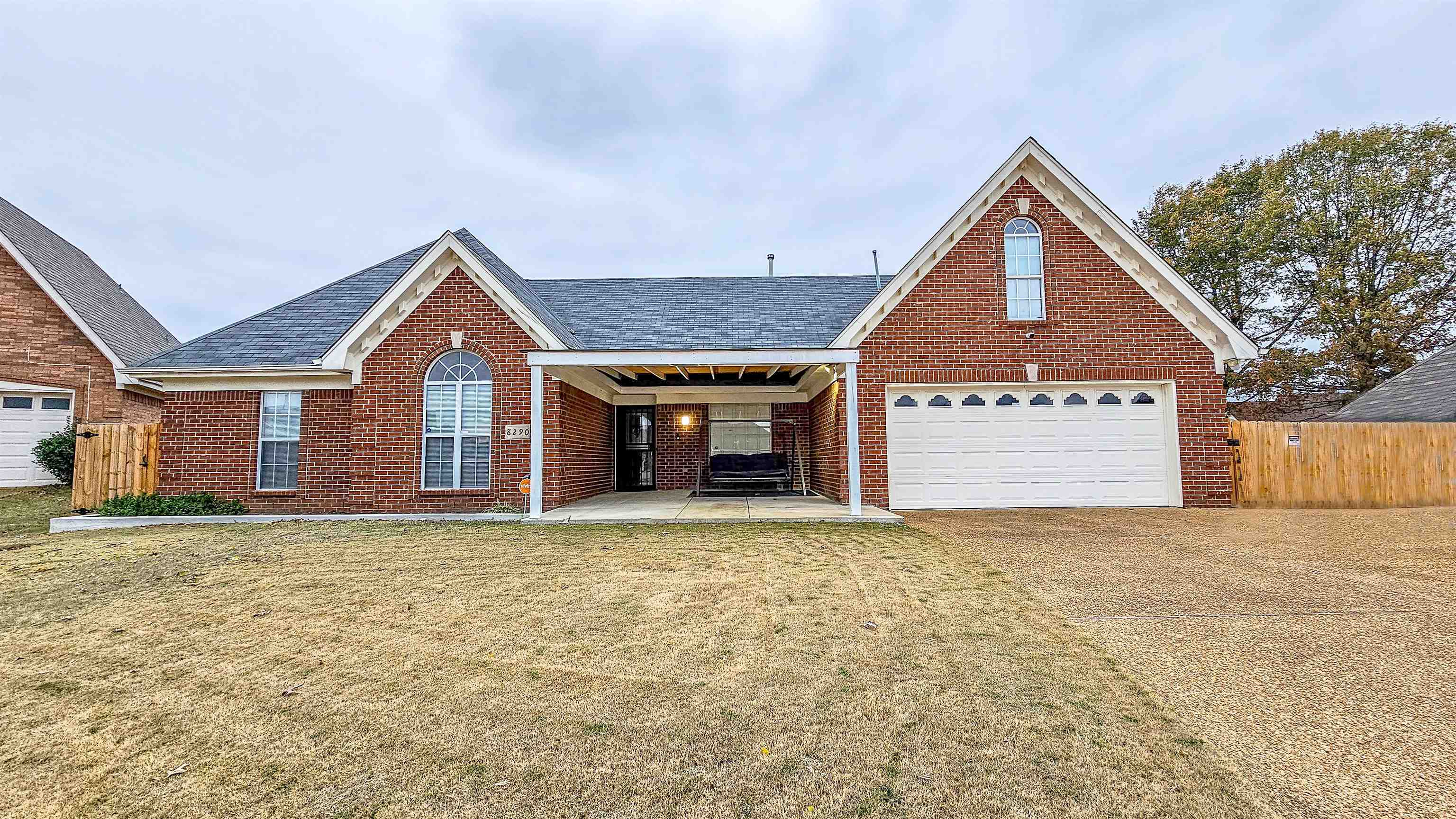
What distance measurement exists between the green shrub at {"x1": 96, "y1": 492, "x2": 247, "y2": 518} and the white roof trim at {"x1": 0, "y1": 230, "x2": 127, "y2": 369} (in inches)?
259

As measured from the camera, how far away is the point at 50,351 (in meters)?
14.8

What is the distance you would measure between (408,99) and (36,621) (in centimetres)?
1786

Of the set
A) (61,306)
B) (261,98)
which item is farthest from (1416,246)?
(61,306)

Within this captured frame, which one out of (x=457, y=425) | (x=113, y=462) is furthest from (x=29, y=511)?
(x=457, y=425)

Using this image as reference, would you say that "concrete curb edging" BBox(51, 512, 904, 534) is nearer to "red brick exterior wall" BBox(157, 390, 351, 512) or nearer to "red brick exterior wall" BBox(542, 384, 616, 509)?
"red brick exterior wall" BBox(157, 390, 351, 512)

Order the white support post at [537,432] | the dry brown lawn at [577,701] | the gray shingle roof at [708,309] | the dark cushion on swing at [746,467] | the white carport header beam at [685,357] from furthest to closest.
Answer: the dark cushion on swing at [746,467] → the gray shingle roof at [708,309] → the white support post at [537,432] → the white carport header beam at [685,357] → the dry brown lawn at [577,701]

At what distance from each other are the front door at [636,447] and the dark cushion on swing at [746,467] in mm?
2362

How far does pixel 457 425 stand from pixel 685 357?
14.0ft

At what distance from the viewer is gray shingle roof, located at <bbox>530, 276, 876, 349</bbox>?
464 inches

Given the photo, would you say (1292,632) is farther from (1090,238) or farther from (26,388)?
(26,388)

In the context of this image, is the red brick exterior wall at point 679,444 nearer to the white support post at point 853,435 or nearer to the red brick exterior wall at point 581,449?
the red brick exterior wall at point 581,449

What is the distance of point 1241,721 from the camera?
9.48 ft

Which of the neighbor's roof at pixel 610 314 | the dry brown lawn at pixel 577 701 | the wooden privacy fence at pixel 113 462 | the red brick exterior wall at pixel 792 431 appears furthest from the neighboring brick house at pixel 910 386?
the dry brown lawn at pixel 577 701

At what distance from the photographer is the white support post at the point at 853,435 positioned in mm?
9570
